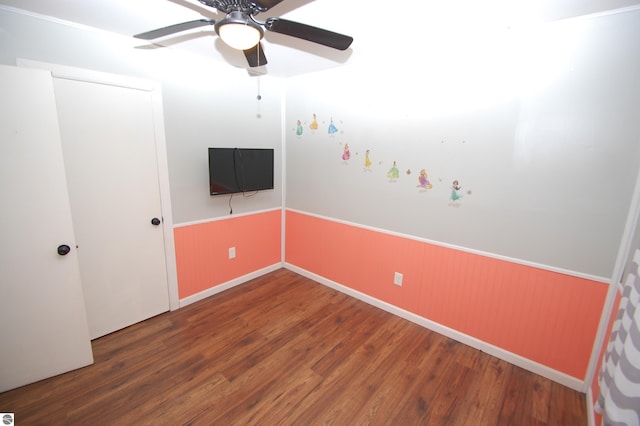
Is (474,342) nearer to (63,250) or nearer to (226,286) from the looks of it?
(226,286)

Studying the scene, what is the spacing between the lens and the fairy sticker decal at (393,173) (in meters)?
2.65

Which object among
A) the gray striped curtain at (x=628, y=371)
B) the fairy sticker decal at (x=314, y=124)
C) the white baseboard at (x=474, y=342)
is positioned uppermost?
the fairy sticker decal at (x=314, y=124)

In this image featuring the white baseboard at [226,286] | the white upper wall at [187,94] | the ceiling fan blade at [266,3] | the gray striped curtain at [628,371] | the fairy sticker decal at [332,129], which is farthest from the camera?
the fairy sticker decal at [332,129]

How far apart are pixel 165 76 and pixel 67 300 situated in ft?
6.29

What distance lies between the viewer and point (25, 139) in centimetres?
171

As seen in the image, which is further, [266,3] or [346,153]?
[346,153]

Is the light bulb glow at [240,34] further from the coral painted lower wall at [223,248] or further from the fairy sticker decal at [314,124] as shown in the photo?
the coral painted lower wall at [223,248]

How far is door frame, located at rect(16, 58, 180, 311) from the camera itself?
1.94 meters

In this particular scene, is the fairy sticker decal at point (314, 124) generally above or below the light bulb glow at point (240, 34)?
below

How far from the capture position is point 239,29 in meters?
1.44

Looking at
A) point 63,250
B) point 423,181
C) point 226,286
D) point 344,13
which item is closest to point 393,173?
point 423,181

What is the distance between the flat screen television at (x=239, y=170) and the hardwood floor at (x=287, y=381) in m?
1.32

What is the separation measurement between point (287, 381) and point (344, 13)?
2513 millimetres

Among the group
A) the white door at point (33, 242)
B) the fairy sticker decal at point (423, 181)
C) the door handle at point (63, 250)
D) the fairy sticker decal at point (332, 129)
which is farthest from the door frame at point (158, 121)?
the fairy sticker decal at point (423, 181)
